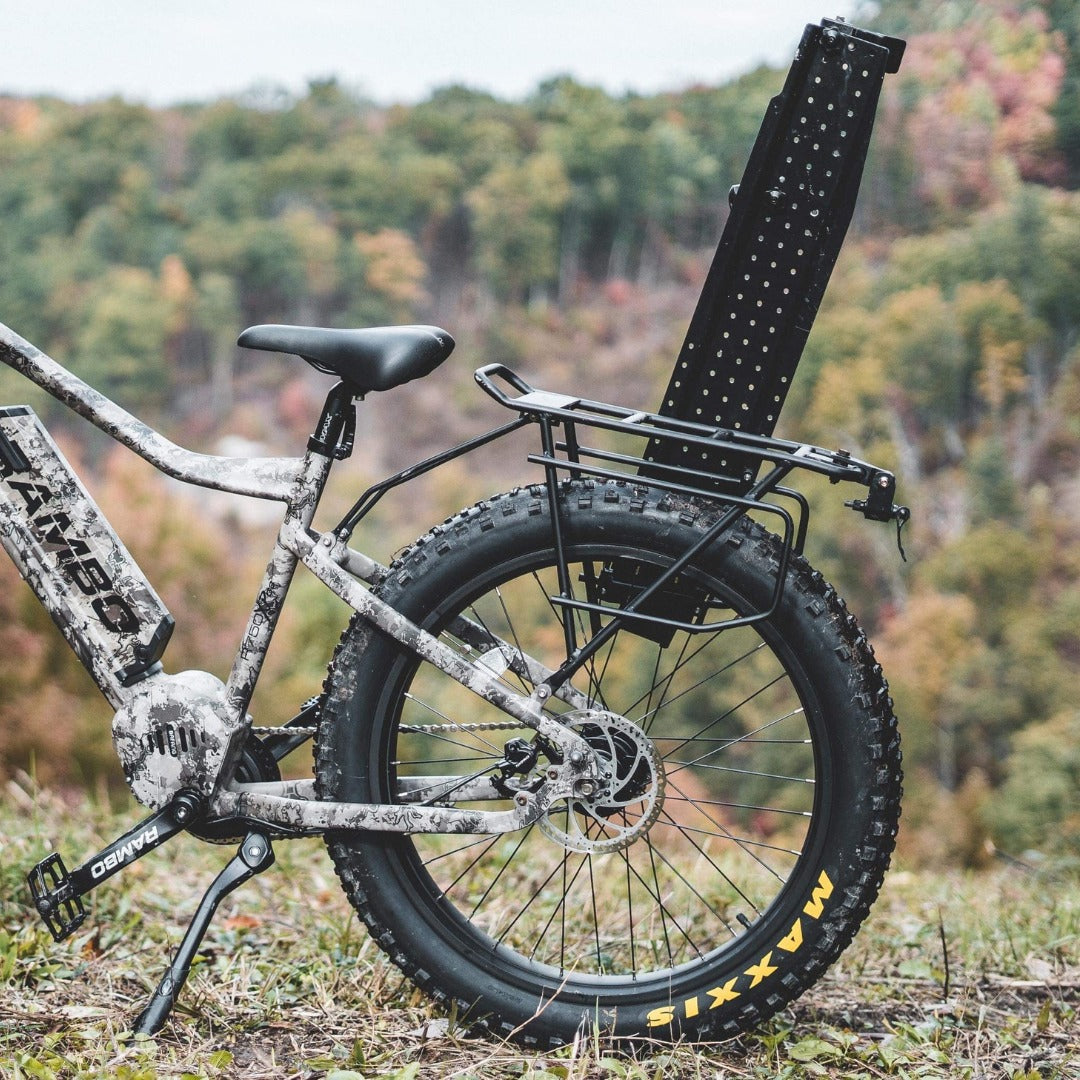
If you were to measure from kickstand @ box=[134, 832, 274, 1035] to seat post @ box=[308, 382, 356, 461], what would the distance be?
0.96 metres

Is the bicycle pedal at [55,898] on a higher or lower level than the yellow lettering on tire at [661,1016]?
lower

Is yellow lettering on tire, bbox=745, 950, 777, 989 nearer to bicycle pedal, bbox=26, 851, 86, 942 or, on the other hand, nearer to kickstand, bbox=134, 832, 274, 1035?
kickstand, bbox=134, 832, 274, 1035

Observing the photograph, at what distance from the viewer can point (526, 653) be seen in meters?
2.76

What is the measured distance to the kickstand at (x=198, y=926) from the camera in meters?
2.67

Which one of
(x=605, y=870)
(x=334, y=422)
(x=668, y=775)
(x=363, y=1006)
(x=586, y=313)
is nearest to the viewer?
(x=668, y=775)

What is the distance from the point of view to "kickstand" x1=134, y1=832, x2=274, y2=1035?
2.67 meters

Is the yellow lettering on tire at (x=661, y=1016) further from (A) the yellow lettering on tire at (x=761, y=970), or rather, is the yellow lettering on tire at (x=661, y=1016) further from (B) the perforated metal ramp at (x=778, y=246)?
(B) the perforated metal ramp at (x=778, y=246)

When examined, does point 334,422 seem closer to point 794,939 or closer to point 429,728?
point 429,728

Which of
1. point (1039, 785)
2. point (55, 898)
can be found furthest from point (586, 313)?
point (55, 898)

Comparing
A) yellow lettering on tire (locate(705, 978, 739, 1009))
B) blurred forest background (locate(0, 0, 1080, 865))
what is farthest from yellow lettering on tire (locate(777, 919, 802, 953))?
blurred forest background (locate(0, 0, 1080, 865))

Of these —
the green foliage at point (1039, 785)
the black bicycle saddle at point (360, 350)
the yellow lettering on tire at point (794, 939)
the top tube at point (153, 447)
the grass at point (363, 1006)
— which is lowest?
the green foliage at point (1039, 785)

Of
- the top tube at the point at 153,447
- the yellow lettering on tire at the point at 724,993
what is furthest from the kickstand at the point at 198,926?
the yellow lettering on tire at the point at 724,993

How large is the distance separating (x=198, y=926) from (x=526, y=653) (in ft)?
3.37

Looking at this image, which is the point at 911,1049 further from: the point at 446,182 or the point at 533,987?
the point at 446,182
